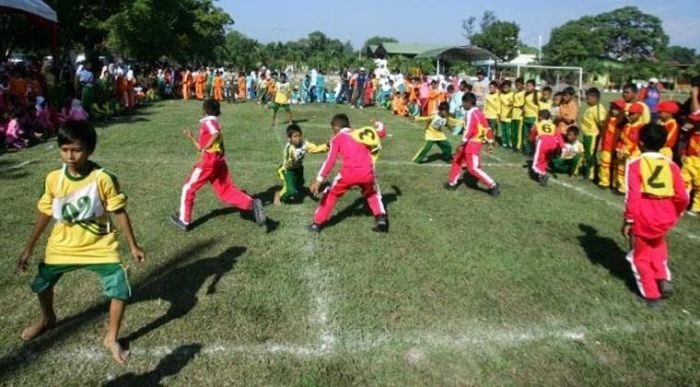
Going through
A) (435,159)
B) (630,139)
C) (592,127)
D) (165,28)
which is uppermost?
(165,28)

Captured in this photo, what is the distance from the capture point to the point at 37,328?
13.0 ft

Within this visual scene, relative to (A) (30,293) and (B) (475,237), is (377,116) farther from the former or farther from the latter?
(A) (30,293)

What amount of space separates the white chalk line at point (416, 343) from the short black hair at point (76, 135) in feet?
4.62

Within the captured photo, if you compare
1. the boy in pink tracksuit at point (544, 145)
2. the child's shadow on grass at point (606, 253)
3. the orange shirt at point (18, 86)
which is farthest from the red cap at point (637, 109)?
the orange shirt at point (18, 86)

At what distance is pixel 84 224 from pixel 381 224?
3.49 meters

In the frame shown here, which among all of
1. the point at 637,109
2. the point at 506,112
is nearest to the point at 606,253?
the point at 637,109

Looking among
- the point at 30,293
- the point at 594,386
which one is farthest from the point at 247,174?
the point at 594,386

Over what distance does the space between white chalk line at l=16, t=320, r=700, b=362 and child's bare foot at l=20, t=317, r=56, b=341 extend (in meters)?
0.21

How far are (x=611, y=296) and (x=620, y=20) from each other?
404ft

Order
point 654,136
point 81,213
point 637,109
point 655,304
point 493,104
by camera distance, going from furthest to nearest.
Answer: point 493,104 < point 637,109 < point 654,136 < point 655,304 < point 81,213

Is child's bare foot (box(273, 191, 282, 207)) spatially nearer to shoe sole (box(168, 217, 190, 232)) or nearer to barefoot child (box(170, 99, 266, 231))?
barefoot child (box(170, 99, 266, 231))

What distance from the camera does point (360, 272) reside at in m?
5.31

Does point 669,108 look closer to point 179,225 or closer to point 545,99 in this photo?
point 545,99

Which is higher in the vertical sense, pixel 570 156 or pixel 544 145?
pixel 544 145
